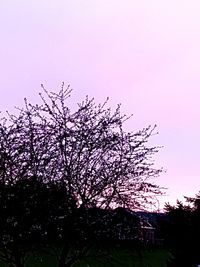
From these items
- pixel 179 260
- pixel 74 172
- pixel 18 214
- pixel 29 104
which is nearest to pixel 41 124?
pixel 29 104

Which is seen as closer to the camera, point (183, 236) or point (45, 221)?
point (45, 221)

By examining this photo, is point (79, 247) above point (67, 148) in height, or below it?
below

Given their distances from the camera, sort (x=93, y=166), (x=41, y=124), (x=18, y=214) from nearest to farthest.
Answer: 1. (x=18, y=214)
2. (x=93, y=166)
3. (x=41, y=124)

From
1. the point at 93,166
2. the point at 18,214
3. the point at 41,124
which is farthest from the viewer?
the point at 41,124

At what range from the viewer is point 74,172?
408 inches

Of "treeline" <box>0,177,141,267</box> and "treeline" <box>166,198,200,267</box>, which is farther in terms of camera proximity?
"treeline" <box>166,198,200,267</box>

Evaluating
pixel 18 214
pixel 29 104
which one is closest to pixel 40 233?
pixel 18 214

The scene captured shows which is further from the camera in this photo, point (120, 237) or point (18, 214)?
point (120, 237)

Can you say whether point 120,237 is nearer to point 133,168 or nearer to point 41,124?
point 133,168

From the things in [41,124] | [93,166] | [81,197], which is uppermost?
[41,124]

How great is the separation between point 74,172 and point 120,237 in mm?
1645

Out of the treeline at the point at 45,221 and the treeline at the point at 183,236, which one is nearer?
the treeline at the point at 45,221

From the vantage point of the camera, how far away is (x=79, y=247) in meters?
10.4

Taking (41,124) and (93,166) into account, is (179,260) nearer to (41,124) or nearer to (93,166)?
(93,166)
